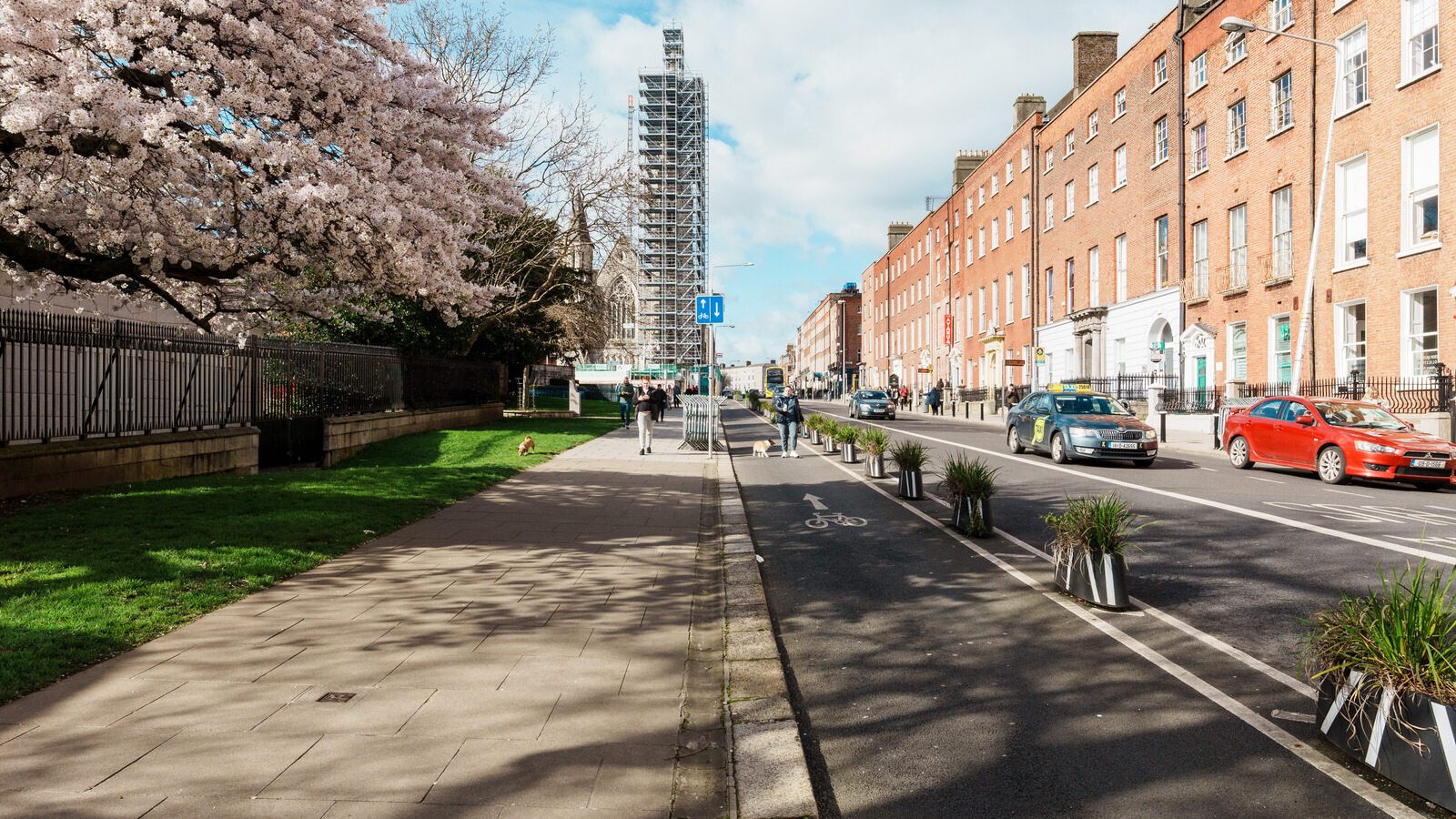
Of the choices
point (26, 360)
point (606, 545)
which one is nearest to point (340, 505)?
point (606, 545)

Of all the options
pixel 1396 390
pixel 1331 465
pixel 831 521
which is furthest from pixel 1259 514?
pixel 1396 390

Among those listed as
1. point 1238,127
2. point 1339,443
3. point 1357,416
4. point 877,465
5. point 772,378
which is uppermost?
point 1238,127

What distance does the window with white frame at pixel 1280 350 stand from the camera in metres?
24.7

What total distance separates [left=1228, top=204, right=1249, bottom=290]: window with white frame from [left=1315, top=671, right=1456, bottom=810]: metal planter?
2672 centimetres

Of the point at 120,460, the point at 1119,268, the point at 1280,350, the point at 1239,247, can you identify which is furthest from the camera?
the point at 1119,268

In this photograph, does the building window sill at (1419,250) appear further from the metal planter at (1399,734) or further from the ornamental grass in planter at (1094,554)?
the metal planter at (1399,734)

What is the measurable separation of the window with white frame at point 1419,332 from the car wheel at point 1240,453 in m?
6.73

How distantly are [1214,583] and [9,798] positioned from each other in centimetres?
756

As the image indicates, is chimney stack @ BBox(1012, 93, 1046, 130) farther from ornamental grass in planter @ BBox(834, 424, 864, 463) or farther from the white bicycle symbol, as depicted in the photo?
the white bicycle symbol

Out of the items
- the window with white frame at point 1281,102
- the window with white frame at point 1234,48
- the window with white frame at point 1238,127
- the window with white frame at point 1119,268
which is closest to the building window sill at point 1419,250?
the window with white frame at point 1281,102

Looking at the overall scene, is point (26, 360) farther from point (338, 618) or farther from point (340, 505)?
point (338, 618)

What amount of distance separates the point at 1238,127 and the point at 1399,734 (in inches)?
1163

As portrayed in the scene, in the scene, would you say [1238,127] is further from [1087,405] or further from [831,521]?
[831,521]

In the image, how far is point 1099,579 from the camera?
6.25 metres
